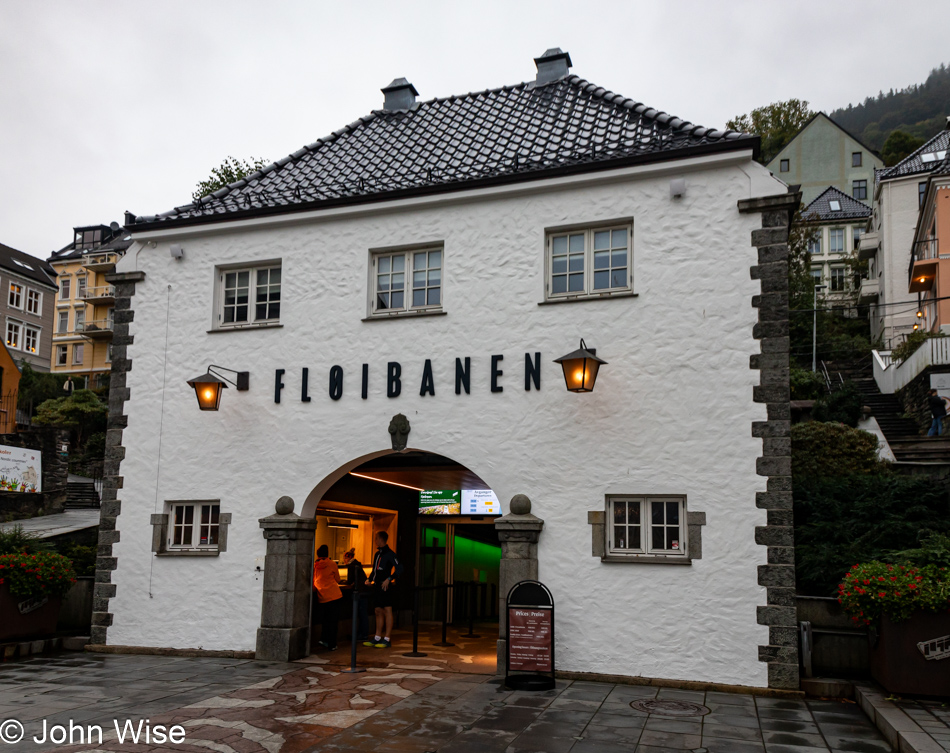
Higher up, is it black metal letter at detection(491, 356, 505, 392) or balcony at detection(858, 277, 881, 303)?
balcony at detection(858, 277, 881, 303)

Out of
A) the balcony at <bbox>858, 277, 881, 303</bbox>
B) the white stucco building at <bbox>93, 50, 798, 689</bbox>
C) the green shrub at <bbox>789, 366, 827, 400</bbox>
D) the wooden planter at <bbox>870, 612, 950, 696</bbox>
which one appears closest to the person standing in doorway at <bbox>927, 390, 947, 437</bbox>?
the green shrub at <bbox>789, 366, 827, 400</bbox>

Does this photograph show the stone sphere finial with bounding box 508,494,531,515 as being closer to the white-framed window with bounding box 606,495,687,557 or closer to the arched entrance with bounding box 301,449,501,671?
the white-framed window with bounding box 606,495,687,557

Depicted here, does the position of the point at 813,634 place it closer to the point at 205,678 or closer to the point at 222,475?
the point at 205,678

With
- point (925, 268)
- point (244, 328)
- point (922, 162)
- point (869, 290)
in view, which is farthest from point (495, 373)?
point (869, 290)

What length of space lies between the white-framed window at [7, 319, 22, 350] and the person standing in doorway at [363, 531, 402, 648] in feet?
155

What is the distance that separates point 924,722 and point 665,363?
4793mm

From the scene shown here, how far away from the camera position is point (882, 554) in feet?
33.0

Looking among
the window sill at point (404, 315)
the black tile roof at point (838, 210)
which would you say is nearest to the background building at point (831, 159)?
the black tile roof at point (838, 210)

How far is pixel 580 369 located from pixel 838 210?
183ft

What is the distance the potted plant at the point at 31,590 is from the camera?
1156cm

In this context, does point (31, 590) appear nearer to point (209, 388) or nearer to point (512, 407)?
point (209, 388)

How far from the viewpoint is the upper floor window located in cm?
5383

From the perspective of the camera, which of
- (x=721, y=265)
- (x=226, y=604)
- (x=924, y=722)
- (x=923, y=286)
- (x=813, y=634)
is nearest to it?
(x=924, y=722)

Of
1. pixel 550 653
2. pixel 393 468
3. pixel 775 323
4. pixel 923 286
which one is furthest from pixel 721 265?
pixel 923 286
